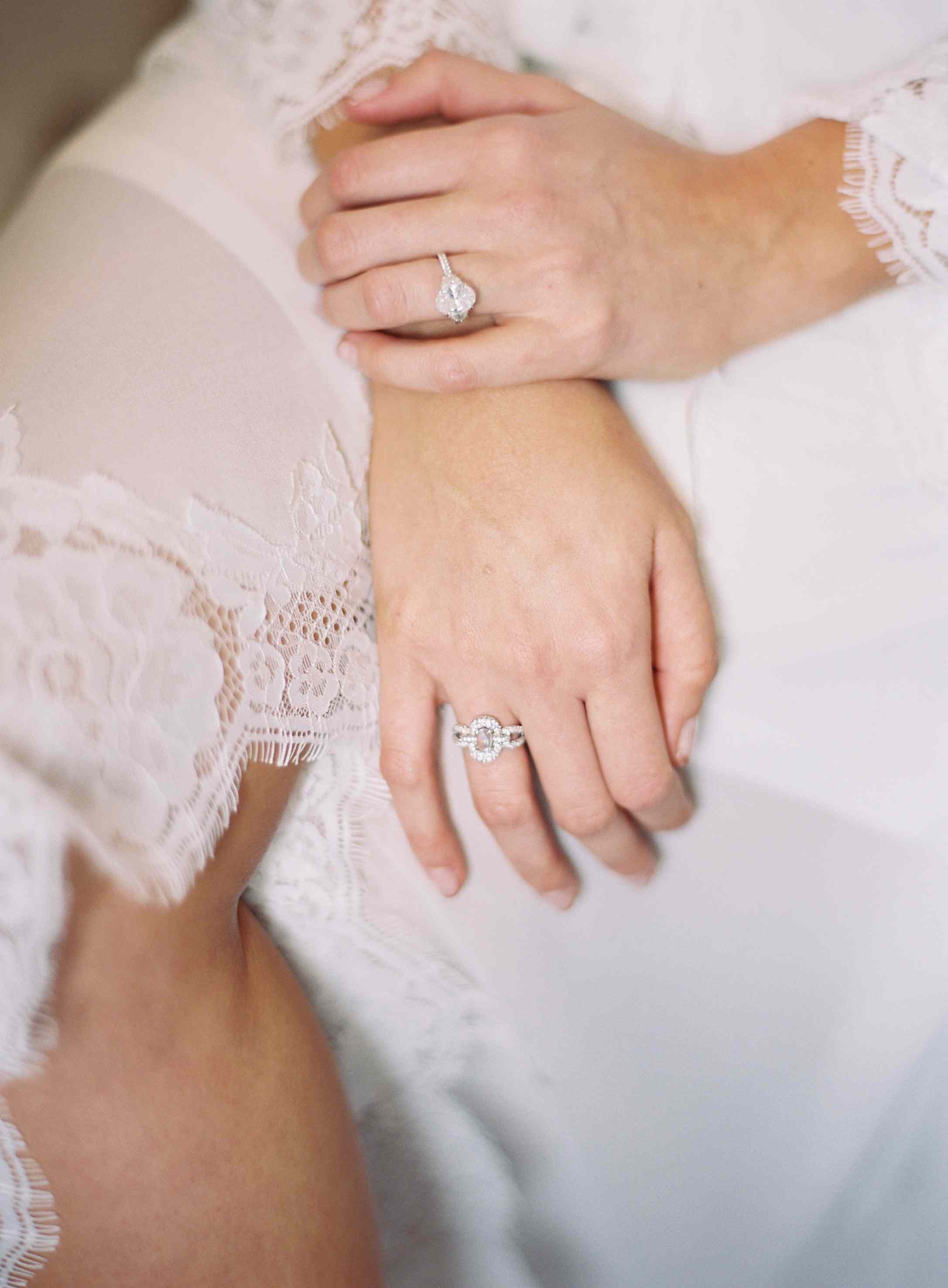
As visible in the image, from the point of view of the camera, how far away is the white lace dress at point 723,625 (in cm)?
65

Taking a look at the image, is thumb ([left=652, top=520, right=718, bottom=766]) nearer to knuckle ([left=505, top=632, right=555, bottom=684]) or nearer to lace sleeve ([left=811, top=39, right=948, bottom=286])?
knuckle ([left=505, top=632, right=555, bottom=684])

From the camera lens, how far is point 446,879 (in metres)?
0.77

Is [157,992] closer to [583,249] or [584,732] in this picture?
[584,732]

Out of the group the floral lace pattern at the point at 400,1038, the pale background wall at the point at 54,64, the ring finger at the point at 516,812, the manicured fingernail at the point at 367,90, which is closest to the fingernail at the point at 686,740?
the ring finger at the point at 516,812

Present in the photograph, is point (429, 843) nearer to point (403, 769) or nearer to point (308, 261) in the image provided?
point (403, 769)

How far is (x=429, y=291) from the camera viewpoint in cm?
72

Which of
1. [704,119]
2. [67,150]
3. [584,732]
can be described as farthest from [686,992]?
[67,150]

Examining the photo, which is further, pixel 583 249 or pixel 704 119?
pixel 704 119

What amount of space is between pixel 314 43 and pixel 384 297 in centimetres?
22

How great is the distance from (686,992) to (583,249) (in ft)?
1.91

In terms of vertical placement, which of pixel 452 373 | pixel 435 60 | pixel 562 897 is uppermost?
pixel 435 60

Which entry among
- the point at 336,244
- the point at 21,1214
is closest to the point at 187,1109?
the point at 21,1214

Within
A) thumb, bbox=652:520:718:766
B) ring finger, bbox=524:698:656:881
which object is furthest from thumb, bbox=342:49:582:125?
ring finger, bbox=524:698:656:881

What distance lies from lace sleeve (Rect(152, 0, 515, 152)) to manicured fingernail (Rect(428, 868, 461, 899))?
59 cm
